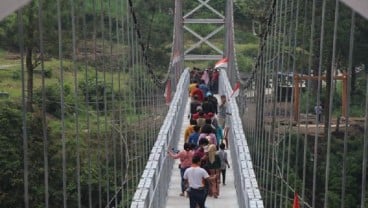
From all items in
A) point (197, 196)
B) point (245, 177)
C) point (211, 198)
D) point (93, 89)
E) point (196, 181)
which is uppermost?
point (93, 89)

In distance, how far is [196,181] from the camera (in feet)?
17.9

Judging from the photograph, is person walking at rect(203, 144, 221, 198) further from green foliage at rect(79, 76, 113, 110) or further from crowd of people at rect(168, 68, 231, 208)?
green foliage at rect(79, 76, 113, 110)

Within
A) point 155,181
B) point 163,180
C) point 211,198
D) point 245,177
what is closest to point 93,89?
point 211,198

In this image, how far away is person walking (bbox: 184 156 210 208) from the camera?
5.41 metres

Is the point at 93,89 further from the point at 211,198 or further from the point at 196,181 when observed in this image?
the point at 196,181

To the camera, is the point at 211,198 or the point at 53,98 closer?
the point at 211,198

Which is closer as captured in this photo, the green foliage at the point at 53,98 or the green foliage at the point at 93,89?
the green foliage at the point at 93,89

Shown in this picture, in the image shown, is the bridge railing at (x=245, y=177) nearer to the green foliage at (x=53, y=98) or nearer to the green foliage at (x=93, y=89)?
the green foliage at (x=93, y=89)

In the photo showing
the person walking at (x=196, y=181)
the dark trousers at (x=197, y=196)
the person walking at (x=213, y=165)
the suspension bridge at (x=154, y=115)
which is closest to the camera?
the suspension bridge at (x=154, y=115)

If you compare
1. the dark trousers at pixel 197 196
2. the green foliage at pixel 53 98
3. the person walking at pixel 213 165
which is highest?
the green foliage at pixel 53 98

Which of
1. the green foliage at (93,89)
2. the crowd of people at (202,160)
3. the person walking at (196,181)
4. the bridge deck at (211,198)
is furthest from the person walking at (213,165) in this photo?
the green foliage at (93,89)

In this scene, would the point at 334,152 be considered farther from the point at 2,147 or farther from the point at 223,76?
the point at 223,76

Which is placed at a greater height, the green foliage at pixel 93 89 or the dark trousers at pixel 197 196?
the green foliage at pixel 93 89

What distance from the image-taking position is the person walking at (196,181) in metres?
5.41
